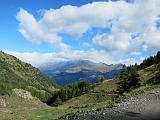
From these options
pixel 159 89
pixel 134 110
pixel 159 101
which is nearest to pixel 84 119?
pixel 134 110

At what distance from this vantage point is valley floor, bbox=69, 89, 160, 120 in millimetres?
32781

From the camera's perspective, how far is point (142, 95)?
4356 cm

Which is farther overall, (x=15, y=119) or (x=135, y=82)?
(x=135, y=82)

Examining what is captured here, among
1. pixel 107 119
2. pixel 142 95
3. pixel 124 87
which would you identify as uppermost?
pixel 124 87

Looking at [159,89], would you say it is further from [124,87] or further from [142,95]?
[124,87]

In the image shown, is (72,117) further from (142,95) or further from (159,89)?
(159,89)

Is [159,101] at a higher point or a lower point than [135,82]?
lower

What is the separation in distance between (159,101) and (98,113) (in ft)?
24.9

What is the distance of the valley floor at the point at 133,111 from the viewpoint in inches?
1291

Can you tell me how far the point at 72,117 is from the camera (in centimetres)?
3681

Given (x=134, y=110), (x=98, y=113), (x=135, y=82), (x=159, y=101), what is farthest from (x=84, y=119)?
(x=135, y=82)

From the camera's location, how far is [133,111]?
116 feet

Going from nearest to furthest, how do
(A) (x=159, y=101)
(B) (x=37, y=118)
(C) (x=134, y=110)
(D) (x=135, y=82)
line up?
(C) (x=134, y=110)
(A) (x=159, y=101)
(B) (x=37, y=118)
(D) (x=135, y=82)

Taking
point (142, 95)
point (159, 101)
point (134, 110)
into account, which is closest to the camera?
point (134, 110)
